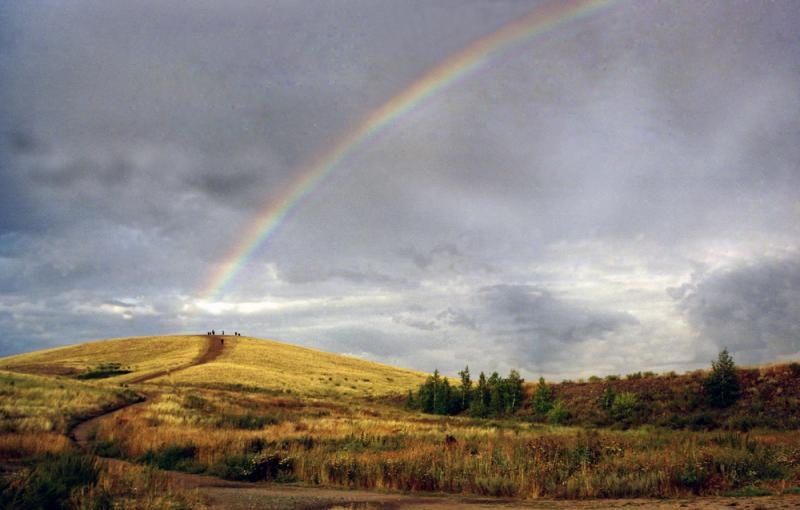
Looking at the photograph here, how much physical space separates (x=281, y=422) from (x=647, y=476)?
73.0ft

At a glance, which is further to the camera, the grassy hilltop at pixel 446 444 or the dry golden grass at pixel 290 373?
the dry golden grass at pixel 290 373

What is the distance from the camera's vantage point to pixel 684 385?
132 feet

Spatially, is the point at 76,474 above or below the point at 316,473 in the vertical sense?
above

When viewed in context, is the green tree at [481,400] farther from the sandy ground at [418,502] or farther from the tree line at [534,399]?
the sandy ground at [418,502]

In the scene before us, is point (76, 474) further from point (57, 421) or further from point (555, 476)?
point (57, 421)

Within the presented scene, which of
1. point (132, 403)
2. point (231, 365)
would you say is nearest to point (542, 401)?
point (132, 403)

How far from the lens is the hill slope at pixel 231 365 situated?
226 feet

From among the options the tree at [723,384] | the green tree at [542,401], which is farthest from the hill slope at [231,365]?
the tree at [723,384]

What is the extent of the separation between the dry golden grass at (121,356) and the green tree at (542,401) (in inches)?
1942

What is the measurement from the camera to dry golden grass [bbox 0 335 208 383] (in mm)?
78062

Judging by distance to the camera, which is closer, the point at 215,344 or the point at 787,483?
the point at 787,483

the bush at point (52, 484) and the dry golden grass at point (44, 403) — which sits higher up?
the bush at point (52, 484)

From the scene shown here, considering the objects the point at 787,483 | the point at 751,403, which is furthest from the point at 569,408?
the point at 787,483

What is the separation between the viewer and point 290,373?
275 feet
